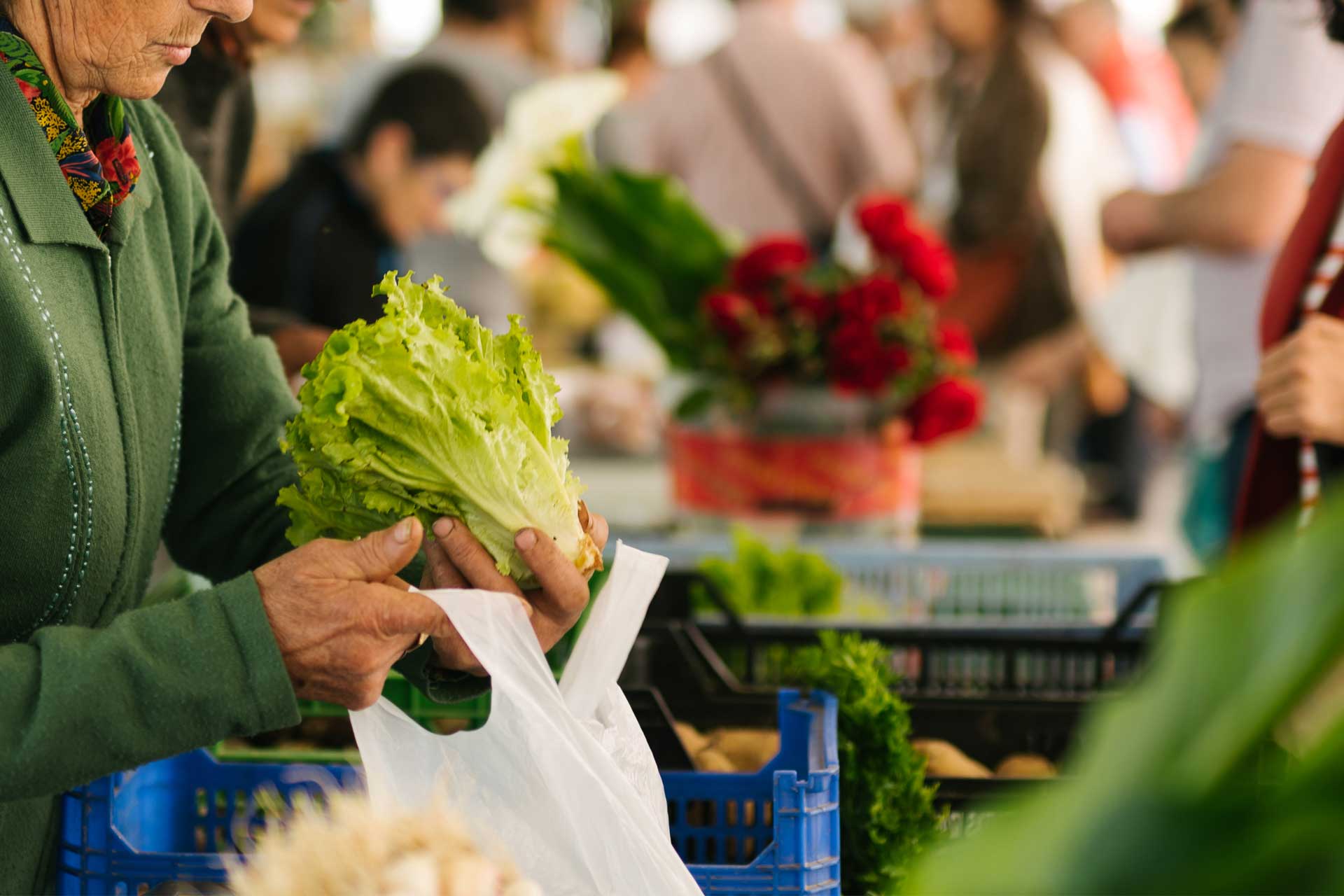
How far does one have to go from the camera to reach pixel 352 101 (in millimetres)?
4070

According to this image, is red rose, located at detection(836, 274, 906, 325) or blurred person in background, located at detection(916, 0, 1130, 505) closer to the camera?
red rose, located at detection(836, 274, 906, 325)

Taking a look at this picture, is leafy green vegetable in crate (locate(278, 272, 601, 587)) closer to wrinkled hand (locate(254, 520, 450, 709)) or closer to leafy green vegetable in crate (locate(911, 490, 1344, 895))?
wrinkled hand (locate(254, 520, 450, 709))

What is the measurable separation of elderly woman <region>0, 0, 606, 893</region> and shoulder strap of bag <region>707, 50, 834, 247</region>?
292 centimetres

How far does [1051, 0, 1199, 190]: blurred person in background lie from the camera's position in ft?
19.5

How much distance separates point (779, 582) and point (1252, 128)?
3.67 feet

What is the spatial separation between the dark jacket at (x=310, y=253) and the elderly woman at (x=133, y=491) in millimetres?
1207

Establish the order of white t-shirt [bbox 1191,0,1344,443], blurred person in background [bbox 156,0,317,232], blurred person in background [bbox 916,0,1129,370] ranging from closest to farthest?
blurred person in background [bbox 156,0,317,232] → white t-shirt [bbox 1191,0,1344,443] → blurred person in background [bbox 916,0,1129,370]

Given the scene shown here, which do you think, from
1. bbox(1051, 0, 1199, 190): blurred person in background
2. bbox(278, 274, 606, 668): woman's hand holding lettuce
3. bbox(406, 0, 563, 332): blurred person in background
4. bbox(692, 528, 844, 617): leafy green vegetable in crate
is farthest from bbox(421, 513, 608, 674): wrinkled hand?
bbox(1051, 0, 1199, 190): blurred person in background

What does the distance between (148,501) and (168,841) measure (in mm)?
341

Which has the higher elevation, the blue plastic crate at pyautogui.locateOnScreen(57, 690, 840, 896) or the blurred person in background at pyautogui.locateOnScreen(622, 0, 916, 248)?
the blurred person in background at pyautogui.locateOnScreen(622, 0, 916, 248)

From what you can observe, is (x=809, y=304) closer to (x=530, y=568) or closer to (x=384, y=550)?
(x=530, y=568)

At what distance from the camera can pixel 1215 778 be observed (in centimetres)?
47

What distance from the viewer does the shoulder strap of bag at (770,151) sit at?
13.9 ft

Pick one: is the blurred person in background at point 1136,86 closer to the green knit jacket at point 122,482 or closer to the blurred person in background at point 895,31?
the blurred person in background at point 895,31
